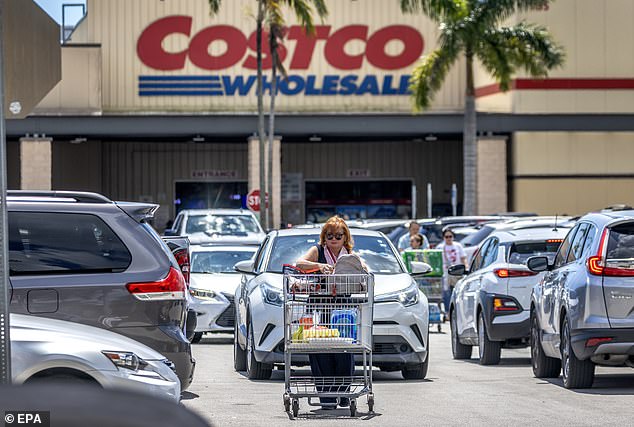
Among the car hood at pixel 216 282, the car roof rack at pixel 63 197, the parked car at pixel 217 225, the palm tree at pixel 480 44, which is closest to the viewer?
the car roof rack at pixel 63 197

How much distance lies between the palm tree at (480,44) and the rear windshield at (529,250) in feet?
73.3

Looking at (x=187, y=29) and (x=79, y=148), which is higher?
(x=187, y=29)

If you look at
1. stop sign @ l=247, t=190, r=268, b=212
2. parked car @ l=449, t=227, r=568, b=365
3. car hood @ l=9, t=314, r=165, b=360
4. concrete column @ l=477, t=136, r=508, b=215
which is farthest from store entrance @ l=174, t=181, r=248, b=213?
car hood @ l=9, t=314, r=165, b=360

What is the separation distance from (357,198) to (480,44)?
19.4m

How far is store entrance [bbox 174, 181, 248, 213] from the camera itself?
58.1 metres

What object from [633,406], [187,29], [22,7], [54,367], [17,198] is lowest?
[633,406]

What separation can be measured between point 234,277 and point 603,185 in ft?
101

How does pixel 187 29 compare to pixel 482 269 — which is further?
pixel 187 29

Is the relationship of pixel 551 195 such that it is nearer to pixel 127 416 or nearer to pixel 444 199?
pixel 444 199

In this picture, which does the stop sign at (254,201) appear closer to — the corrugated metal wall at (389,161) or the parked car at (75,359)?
the corrugated metal wall at (389,161)

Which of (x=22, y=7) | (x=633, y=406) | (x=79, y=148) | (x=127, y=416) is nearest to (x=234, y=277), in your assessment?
(x=633, y=406)

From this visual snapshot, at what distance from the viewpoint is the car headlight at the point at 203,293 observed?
20.1m

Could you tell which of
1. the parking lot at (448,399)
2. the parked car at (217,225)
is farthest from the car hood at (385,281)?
the parked car at (217,225)

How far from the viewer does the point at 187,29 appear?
5159 cm
